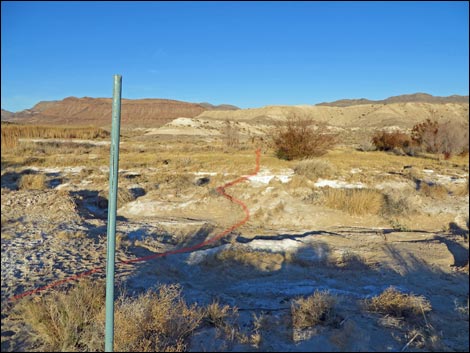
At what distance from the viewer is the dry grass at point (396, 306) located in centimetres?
525

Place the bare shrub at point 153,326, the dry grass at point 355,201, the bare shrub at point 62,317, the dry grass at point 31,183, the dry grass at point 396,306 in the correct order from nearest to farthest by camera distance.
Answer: the bare shrub at point 62,317, the bare shrub at point 153,326, the dry grass at point 396,306, the dry grass at point 355,201, the dry grass at point 31,183

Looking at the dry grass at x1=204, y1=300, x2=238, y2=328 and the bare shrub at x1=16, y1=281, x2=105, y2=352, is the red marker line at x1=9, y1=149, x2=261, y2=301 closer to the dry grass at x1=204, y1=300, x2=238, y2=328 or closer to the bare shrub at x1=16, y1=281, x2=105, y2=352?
the bare shrub at x1=16, y1=281, x2=105, y2=352

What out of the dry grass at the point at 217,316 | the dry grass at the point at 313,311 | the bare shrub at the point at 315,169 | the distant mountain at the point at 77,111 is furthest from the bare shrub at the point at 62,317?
the bare shrub at the point at 315,169

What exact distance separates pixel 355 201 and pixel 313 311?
8295 mm

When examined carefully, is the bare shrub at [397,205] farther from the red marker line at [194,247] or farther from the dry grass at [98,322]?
the dry grass at [98,322]

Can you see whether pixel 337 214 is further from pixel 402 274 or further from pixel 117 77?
pixel 117 77

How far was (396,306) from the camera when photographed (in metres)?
5.36

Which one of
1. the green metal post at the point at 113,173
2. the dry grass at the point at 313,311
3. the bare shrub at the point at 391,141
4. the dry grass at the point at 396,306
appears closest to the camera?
the green metal post at the point at 113,173

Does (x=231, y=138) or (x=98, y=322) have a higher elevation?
(x=231, y=138)

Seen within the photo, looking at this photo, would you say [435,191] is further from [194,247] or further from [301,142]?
[301,142]

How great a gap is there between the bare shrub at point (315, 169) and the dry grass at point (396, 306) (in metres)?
11.6

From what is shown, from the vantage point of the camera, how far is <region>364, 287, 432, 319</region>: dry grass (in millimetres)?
5250

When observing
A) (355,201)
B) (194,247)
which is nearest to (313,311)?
(194,247)

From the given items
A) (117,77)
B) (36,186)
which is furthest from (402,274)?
(36,186)
